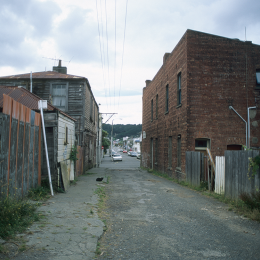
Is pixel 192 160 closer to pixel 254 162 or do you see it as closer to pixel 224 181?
pixel 224 181

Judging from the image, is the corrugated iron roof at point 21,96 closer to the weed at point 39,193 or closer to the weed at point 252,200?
the weed at point 39,193

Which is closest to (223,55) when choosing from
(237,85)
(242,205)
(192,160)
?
(237,85)

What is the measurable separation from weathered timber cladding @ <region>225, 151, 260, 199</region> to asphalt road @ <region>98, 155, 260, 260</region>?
0.66m

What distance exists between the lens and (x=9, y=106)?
241 inches

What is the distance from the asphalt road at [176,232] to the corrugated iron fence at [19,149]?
2.34 m

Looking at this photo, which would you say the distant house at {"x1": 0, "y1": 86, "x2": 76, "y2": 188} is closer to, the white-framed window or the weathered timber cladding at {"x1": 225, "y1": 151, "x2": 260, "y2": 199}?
the weathered timber cladding at {"x1": 225, "y1": 151, "x2": 260, "y2": 199}

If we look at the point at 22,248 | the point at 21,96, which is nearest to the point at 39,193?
the point at 21,96

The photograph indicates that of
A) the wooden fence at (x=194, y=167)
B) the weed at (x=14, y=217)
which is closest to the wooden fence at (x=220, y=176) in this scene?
the wooden fence at (x=194, y=167)

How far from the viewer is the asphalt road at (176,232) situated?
4.32m

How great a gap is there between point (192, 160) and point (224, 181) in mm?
3532

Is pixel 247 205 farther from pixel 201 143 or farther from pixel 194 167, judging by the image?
pixel 201 143

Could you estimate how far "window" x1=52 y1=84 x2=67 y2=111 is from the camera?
17.9 meters

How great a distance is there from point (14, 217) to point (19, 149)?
2192mm

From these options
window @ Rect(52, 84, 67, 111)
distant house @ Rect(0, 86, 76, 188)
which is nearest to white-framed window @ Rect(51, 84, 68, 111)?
window @ Rect(52, 84, 67, 111)
